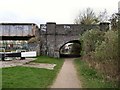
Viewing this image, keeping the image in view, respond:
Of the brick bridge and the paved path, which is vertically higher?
the brick bridge

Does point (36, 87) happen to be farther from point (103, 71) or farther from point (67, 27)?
point (67, 27)

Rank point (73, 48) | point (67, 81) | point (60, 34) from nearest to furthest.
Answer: point (67, 81)
point (60, 34)
point (73, 48)

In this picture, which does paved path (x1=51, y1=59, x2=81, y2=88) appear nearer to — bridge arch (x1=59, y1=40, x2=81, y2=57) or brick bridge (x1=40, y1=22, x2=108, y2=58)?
brick bridge (x1=40, y1=22, x2=108, y2=58)

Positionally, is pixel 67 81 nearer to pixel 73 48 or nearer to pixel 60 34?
pixel 60 34

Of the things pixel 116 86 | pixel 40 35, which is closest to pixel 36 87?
pixel 116 86

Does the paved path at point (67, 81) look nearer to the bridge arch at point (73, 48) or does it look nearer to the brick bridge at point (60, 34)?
the brick bridge at point (60, 34)

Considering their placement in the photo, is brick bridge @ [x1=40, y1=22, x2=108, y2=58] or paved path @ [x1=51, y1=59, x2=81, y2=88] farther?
brick bridge @ [x1=40, y1=22, x2=108, y2=58]

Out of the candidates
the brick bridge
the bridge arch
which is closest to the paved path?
the brick bridge

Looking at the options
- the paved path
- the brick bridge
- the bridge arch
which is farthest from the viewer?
the bridge arch

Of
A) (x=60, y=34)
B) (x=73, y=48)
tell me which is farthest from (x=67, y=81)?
(x=73, y=48)

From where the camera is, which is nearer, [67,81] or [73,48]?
[67,81]

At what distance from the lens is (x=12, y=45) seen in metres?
47.1

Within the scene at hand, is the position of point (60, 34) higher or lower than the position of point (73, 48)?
higher

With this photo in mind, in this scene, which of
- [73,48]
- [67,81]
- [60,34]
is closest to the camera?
[67,81]
